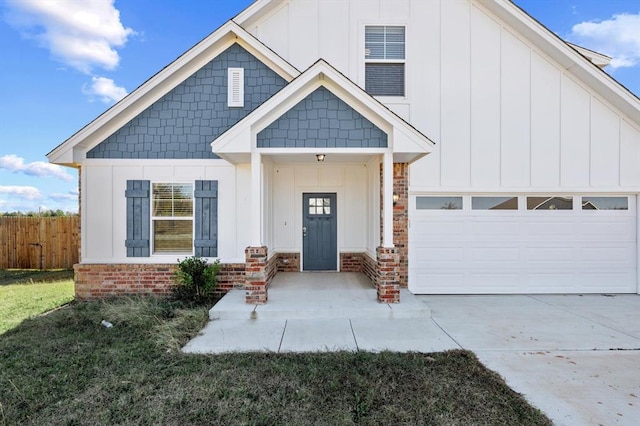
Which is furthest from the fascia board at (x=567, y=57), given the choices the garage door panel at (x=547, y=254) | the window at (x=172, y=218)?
the window at (x=172, y=218)

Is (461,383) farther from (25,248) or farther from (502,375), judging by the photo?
(25,248)

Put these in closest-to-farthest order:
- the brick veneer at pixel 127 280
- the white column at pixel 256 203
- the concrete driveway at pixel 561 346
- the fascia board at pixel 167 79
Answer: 1. the concrete driveway at pixel 561 346
2. the white column at pixel 256 203
3. the fascia board at pixel 167 79
4. the brick veneer at pixel 127 280

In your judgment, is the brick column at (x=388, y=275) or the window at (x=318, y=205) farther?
the window at (x=318, y=205)

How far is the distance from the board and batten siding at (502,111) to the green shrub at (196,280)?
222 inches

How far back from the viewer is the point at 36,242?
1173 cm

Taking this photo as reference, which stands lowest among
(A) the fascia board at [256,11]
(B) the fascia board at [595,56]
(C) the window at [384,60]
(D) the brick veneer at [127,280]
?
(D) the brick veneer at [127,280]

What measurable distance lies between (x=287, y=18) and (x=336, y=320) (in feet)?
23.4

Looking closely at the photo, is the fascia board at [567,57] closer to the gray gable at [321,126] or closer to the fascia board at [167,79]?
the gray gable at [321,126]

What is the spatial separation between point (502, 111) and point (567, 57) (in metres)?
1.77

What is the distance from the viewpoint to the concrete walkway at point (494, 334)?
3553 millimetres

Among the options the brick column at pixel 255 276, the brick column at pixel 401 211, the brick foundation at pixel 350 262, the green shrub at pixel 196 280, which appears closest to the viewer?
the brick column at pixel 255 276

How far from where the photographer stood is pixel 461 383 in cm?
363

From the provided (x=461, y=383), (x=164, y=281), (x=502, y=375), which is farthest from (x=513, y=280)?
(x=164, y=281)

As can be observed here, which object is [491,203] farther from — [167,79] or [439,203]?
[167,79]
